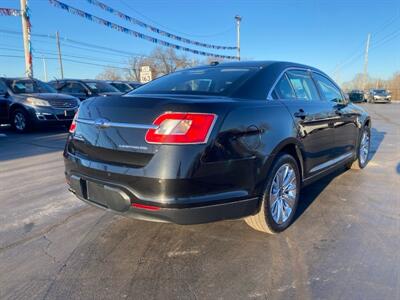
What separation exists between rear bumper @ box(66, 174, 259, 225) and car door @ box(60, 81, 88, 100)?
11782 mm

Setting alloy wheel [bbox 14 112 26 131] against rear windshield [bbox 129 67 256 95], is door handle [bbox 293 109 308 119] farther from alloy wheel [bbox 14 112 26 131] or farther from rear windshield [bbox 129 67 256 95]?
alloy wheel [bbox 14 112 26 131]

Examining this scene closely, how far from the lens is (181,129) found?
8.36ft

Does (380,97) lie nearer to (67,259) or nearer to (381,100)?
(381,100)

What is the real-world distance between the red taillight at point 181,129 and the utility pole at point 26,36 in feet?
49.9

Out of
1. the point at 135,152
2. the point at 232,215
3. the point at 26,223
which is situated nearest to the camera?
the point at 135,152

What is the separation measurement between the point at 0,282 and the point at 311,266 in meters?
2.29

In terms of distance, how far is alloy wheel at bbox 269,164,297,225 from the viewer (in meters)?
3.23

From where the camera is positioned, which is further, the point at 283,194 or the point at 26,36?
the point at 26,36

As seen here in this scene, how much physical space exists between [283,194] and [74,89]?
1247 centimetres

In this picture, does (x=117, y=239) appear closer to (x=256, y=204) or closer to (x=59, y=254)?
(x=59, y=254)

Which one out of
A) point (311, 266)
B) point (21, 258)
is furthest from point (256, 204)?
point (21, 258)

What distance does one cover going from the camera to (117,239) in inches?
128

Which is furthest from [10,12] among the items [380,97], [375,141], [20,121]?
[380,97]

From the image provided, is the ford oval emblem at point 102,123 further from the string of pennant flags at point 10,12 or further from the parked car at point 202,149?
the string of pennant flags at point 10,12
